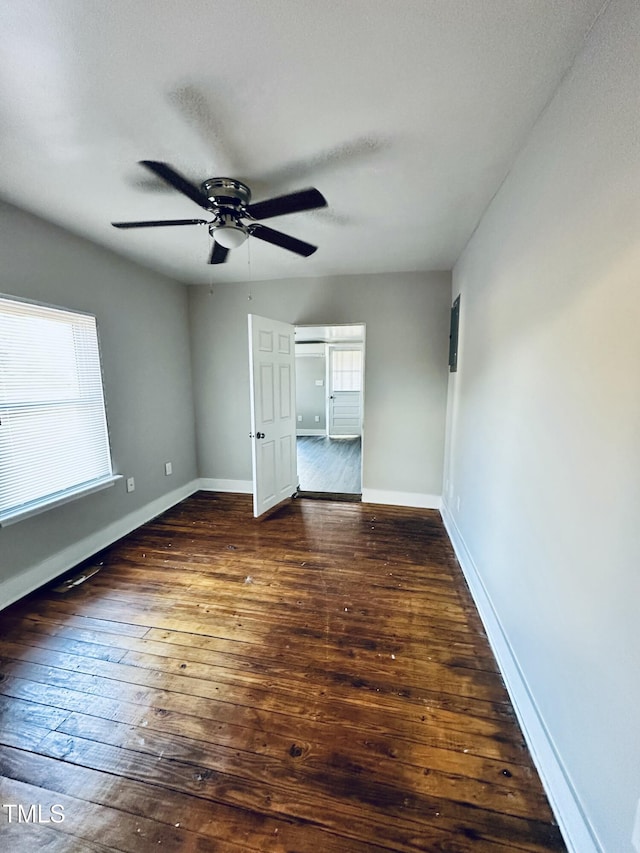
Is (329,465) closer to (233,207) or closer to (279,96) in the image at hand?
(233,207)

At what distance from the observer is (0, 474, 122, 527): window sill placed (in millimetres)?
2195

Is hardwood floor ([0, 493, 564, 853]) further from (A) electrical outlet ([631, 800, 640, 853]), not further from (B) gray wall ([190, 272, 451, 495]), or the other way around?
(B) gray wall ([190, 272, 451, 495])

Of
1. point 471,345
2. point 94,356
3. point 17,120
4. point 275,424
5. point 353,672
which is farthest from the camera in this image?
point 275,424

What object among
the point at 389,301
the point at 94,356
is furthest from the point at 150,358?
the point at 389,301

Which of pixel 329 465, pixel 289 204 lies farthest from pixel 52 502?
pixel 329 465

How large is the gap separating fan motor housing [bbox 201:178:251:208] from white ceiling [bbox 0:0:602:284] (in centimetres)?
6

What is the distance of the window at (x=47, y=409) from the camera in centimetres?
223

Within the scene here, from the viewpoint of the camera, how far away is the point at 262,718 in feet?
4.88

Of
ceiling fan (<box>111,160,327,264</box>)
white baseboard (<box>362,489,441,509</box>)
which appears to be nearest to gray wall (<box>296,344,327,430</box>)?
white baseboard (<box>362,489,441,509</box>)

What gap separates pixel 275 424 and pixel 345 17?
3.02 metres

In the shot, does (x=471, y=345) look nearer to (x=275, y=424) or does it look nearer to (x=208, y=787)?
(x=275, y=424)

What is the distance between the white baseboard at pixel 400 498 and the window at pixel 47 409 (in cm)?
261

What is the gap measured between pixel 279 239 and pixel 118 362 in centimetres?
195

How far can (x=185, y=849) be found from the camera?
3.54ft
